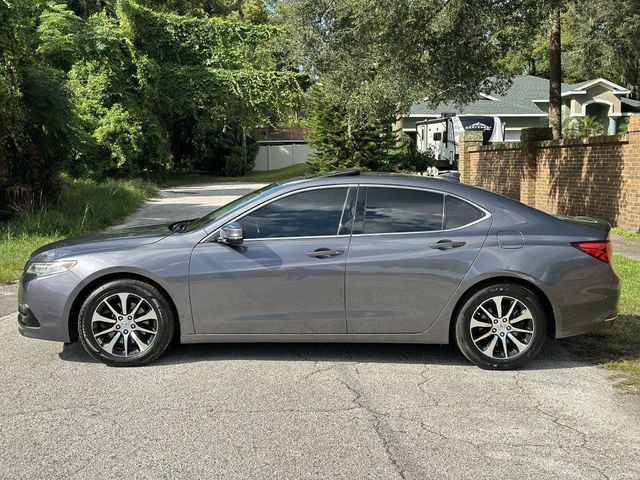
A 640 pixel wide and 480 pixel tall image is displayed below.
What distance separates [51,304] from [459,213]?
336 centimetres

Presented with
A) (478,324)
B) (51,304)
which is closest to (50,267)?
(51,304)

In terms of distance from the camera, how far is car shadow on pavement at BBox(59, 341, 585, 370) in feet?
17.9

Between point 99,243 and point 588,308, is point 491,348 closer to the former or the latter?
point 588,308

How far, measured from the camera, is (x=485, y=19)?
445 inches

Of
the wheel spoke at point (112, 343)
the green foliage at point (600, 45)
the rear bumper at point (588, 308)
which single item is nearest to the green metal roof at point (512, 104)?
the green foliage at point (600, 45)

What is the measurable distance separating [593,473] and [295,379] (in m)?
2.22

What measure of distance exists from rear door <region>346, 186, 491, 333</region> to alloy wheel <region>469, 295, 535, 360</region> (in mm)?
321

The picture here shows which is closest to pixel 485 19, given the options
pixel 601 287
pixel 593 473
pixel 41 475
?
pixel 601 287

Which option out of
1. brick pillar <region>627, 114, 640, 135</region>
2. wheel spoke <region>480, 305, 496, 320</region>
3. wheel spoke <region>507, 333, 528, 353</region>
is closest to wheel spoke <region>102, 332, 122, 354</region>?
wheel spoke <region>480, 305, 496, 320</region>

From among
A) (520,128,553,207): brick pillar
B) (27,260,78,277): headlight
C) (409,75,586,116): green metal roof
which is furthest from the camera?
(409,75,586,116): green metal roof

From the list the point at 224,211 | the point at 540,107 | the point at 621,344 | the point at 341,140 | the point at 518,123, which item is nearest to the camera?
the point at 224,211

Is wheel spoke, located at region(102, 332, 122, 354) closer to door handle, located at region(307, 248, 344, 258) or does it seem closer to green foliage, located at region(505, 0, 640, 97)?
door handle, located at region(307, 248, 344, 258)

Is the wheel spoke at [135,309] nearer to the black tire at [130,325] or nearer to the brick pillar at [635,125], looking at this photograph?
the black tire at [130,325]

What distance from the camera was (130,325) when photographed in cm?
523
